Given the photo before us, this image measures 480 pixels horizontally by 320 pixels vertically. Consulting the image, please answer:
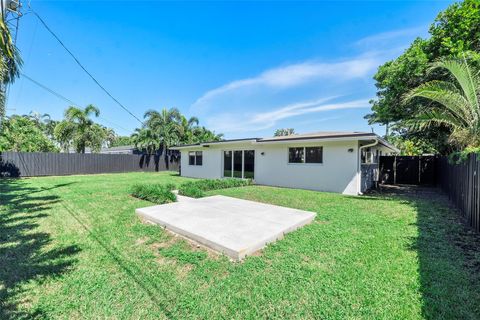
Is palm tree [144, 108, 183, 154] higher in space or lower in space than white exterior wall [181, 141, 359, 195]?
higher

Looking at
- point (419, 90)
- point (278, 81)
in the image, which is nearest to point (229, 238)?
point (419, 90)

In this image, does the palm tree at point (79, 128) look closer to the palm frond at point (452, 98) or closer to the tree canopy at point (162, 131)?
the tree canopy at point (162, 131)

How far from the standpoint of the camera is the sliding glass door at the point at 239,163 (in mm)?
14141

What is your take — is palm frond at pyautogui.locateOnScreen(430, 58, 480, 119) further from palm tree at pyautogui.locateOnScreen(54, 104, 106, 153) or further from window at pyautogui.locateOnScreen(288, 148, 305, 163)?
palm tree at pyautogui.locateOnScreen(54, 104, 106, 153)

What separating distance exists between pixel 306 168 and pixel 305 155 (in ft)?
2.29

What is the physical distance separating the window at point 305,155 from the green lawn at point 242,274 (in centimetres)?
597

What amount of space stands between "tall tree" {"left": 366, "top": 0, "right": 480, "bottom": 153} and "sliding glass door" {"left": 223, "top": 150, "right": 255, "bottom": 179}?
7.37m

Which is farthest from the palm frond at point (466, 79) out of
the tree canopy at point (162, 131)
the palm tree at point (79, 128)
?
the palm tree at point (79, 128)

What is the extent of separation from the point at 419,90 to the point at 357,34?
6.08 m

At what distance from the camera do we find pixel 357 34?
11055 mm

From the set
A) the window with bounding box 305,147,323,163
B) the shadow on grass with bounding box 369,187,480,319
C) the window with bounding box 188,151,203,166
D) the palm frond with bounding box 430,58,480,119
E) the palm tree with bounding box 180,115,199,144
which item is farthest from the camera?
the palm tree with bounding box 180,115,199,144

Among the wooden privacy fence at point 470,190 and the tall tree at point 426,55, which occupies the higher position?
the tall tree at point 426,55

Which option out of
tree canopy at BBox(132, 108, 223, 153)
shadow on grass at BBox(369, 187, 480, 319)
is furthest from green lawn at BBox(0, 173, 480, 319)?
tree canopy at BBox(132, 108, 223, 153)

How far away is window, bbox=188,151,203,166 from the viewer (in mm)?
17469
